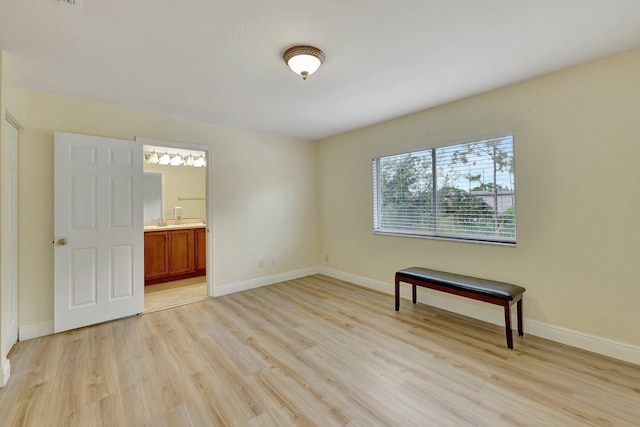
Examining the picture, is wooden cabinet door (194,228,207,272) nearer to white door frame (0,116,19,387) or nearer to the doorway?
the doorway

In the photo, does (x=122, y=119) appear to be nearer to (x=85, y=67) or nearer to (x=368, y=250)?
(x=85, y=67)

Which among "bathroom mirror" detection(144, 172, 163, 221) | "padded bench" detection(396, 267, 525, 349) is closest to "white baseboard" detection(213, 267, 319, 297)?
"padded bench" detection(396, 267, 525, 349)

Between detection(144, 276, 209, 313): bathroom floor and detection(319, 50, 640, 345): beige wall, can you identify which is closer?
detection(319, 50, 640, 345): beige wall

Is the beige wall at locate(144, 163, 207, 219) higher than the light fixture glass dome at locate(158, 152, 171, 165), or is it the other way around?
the light fixture glass dome at locate(158, 152, 171, 165)

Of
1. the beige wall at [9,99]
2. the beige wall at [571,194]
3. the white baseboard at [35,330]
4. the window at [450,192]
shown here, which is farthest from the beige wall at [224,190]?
the beige wall at [571,194]

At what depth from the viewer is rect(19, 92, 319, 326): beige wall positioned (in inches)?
108

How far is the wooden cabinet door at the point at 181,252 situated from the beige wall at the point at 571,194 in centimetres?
396

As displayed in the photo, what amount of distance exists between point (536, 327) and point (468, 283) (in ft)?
2.34

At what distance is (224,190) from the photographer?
13.2ft

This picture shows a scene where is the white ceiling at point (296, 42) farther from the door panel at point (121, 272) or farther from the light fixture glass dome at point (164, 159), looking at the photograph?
the light fixture glass dome at point (164, 159)

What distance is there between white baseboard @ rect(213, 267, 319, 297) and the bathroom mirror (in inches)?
89.1

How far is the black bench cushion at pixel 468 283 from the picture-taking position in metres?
2.49

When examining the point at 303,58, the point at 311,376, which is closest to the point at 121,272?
the point at 311,376

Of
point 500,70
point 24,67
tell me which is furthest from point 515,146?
point 24,67
